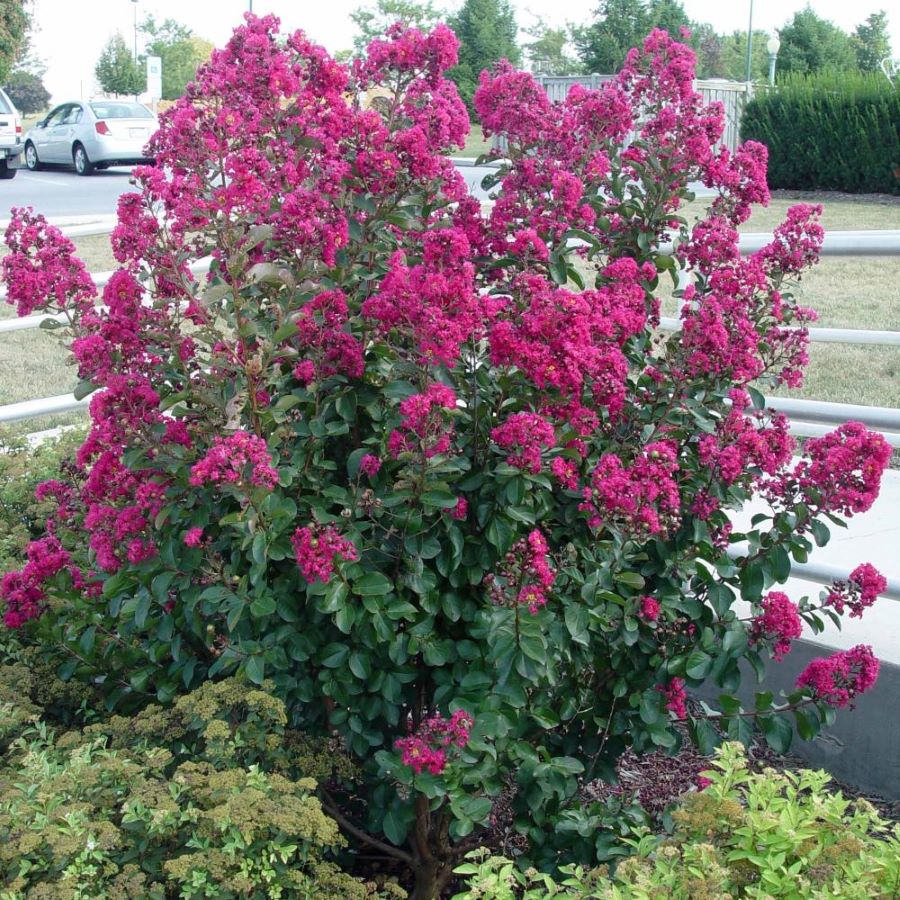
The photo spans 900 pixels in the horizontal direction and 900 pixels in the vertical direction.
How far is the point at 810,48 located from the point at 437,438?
47324 mm

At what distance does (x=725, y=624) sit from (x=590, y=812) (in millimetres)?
549

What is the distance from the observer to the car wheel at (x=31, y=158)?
24344mm

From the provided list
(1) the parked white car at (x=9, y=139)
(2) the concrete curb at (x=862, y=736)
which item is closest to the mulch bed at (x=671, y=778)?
(2) the concrete curb at (x=862, y=736)

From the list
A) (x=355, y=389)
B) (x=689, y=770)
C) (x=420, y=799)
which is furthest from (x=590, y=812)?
(x=355, y=389)

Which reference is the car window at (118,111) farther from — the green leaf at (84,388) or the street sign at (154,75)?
the green leaf at (84,388)

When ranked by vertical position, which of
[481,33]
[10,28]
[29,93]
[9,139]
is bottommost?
[9,139]

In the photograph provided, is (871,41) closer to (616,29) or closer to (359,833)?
(616,29)

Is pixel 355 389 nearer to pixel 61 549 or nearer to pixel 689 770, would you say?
pixel 61 549

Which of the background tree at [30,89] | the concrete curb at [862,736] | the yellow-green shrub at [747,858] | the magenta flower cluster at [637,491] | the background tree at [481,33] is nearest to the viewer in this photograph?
the yellow-green shrub at [747,858]

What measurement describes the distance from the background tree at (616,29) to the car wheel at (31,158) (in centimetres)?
1919

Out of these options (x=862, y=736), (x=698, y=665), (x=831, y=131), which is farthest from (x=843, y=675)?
(x=831, y=131)

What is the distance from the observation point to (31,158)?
24.5 m

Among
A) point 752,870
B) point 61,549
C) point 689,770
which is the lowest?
point 689,770

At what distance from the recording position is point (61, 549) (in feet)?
10.5
